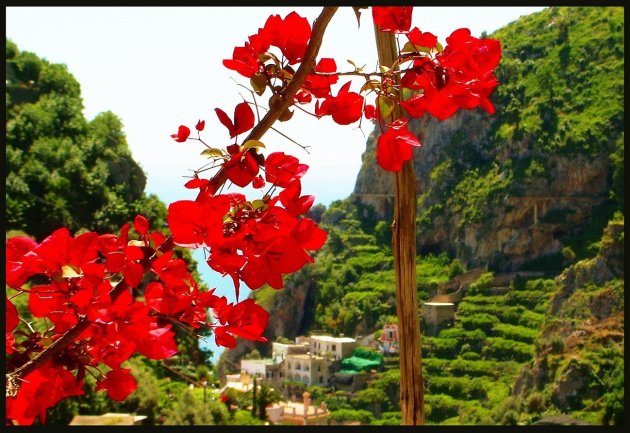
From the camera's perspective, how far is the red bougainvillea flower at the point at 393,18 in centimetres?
60

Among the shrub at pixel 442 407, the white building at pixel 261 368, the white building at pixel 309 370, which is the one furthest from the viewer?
the white building at pixel 261 368

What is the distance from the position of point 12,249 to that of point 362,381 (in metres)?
23.6

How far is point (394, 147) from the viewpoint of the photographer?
588 millimetres

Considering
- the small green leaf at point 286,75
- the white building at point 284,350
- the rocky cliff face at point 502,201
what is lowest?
the small green leaf at point 286,75

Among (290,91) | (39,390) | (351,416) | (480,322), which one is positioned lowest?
(39,390)

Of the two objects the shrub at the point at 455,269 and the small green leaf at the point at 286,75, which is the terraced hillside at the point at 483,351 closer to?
the shrub at the point at 455,269

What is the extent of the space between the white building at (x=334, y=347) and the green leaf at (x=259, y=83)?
2504 centimetres

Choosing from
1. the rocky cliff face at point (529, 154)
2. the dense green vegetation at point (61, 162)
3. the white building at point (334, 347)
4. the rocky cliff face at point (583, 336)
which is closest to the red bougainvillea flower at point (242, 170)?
the dense green vegetation at point (61, 162)

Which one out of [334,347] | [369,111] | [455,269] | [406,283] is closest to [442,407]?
[334,347]

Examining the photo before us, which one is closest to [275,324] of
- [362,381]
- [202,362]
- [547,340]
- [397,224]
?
[362,381]

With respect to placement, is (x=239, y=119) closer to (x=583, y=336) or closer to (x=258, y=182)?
(x=258, y=182)

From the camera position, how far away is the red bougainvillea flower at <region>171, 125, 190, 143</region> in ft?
2.02

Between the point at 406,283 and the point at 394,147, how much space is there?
197mm

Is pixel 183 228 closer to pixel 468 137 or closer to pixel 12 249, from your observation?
pixel 12 249
